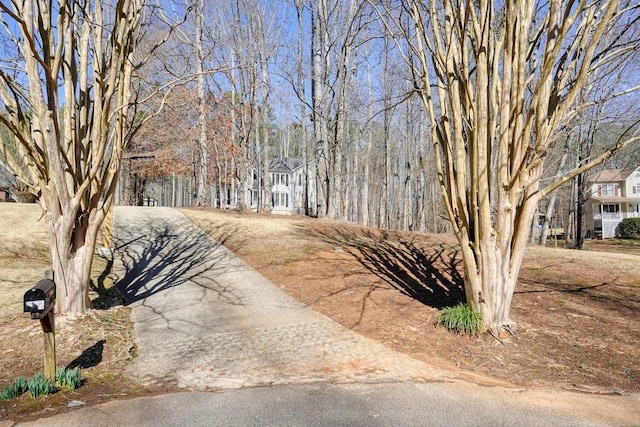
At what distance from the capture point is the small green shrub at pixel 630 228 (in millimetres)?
38719

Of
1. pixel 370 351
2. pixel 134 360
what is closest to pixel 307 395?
pixel 370 351

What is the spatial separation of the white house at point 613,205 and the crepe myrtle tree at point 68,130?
152 ft

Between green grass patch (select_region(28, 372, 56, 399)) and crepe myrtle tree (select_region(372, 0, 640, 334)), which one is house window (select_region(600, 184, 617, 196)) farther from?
green grass patch (select_region(28, 372, 56, 399))

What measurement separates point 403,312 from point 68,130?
18.0 ft

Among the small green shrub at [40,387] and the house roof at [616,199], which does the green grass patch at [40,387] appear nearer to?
the small green shrub at [40,387]

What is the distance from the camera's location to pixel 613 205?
1709 inches

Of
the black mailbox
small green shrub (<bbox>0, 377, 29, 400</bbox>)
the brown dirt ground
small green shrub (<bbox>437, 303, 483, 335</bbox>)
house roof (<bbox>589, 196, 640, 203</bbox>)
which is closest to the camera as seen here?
the black mailbox

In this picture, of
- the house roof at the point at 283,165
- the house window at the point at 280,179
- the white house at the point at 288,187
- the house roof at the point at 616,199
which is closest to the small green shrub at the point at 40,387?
the house roof at the point at 616,199

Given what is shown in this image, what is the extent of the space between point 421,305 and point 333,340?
7.29 feet

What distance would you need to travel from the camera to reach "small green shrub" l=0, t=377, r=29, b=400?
11.6ft

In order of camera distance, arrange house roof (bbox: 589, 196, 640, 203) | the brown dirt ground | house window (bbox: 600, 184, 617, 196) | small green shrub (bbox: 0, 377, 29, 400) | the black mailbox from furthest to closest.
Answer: house window (bbox: 600, 184, 617, 196) → house roof (bbox: 589, 196, 640, 203) → the brown dirt ground → small green shrub (bbox: 0, 377, 29, 400) → the black mailbox

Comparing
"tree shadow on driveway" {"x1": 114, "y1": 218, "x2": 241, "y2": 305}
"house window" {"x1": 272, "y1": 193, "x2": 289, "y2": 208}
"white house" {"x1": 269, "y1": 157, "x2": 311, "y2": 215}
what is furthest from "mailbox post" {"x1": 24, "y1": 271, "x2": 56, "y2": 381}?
"house window" {"x1": 272, "y1": 193, "x2": 289, "y2": 208}

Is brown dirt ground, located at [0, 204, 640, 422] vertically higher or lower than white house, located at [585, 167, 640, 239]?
lower

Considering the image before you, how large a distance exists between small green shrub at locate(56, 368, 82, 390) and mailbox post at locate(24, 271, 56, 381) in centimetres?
7
